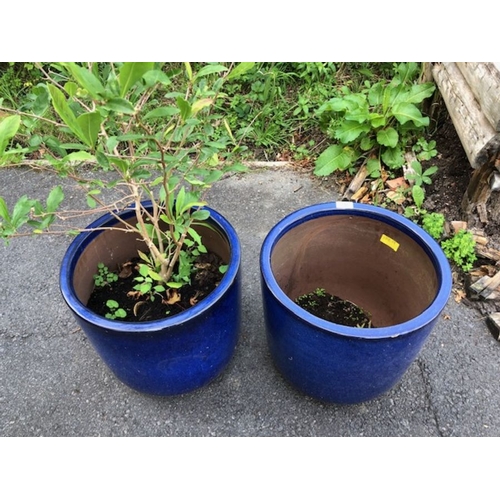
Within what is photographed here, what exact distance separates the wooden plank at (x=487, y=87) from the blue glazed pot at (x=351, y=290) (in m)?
0.84

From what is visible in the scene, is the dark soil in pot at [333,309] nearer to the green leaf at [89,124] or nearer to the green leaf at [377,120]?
the green leaf at [377,120]

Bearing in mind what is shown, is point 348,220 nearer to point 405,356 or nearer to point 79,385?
point 405,356

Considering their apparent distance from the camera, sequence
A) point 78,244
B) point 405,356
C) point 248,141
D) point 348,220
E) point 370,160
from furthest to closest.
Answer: point 248,141 → point 370,160 → point 348,220 → point 78,244 → point 405,356

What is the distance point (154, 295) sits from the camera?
64.5 inches

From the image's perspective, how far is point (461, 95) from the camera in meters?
2.33

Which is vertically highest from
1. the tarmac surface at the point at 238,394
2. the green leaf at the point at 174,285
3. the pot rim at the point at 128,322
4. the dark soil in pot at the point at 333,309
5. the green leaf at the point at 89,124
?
the green leaf at the point at 89,124

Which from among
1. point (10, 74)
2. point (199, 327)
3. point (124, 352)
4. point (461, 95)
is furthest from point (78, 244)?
point (10, 74)

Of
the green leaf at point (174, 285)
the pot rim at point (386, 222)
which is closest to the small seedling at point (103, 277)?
the green leaf at point (174, 285)

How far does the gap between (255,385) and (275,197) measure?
1276 millimetres

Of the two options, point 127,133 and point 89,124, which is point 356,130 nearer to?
point 127,133

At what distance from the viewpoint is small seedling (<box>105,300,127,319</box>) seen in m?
1.56

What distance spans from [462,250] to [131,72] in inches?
73.2

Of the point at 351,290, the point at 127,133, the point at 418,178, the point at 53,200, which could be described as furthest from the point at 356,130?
the point at 53,200

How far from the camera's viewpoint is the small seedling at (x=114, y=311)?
156 cm
